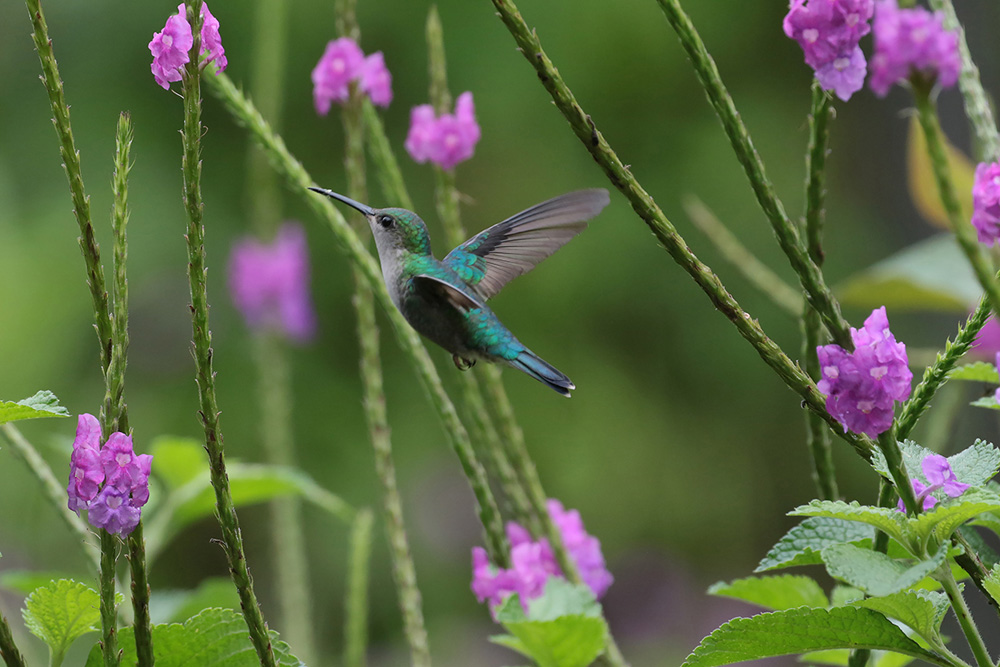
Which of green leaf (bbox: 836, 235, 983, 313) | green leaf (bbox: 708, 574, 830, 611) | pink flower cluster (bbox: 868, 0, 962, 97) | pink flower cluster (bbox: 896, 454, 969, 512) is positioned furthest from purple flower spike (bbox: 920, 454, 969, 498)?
green leaf (bbox: 836, 235, 983, 313)

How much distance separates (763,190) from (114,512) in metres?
0.52

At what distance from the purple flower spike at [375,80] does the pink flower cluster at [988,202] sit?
2.73ft

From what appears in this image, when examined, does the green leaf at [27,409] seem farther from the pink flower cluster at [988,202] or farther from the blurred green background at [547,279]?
the blurred green background at [547,279]

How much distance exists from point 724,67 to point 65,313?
4125mm

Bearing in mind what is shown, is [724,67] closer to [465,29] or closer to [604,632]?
[465,29]

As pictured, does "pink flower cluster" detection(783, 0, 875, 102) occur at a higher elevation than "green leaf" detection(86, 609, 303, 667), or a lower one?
higher

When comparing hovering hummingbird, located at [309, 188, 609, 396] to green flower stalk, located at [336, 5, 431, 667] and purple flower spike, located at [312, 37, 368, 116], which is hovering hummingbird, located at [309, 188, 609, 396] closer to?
green flower stalk, located at [336, 5, 431, 667]

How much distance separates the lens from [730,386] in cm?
567

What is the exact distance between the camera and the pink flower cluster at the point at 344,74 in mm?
1346

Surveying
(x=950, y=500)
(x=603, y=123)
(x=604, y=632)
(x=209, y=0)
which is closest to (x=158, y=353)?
(x=209, y=0)

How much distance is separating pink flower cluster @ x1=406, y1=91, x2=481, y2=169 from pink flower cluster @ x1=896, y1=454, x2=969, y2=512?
765 millimetres

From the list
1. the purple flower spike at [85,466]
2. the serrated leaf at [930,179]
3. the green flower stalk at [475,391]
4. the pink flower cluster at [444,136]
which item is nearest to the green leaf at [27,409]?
the purple flower spike at [85,466]

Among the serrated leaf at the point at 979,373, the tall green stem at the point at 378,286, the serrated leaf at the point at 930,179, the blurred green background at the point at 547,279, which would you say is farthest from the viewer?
the blurred green background at the point at 547,279

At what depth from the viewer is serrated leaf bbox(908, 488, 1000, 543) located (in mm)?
643
